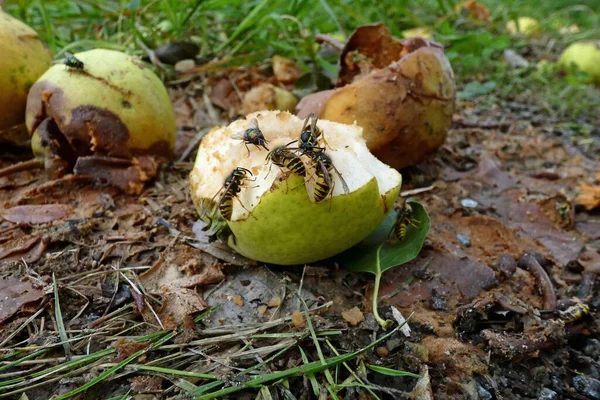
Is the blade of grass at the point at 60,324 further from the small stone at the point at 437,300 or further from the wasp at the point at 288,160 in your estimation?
the small stone at the point at 437,300

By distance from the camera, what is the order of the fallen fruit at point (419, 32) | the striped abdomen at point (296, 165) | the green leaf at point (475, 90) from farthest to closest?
the fallen fruit at point (419, 32), the green leaf at point (475, 90), the striped abdomen at point (296, 165)

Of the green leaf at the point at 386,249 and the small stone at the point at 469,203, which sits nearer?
the green leaf at the point at 386,249

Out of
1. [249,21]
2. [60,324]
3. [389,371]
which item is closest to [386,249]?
[389,371]

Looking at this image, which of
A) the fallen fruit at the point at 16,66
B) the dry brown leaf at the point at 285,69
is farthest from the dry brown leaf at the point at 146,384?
the dry brown leaf at the point at 285,69

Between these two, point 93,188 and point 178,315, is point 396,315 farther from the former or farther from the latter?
point 93,188

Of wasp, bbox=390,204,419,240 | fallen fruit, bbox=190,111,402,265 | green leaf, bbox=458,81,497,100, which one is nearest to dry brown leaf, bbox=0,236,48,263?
fallen fruit, bbox=190,111,402,265
